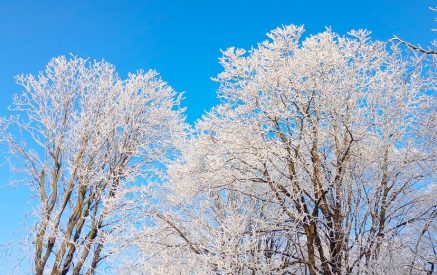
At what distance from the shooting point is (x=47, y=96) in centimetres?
1027

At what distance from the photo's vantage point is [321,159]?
854 cm

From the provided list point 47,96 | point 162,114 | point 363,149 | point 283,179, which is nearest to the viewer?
point 363,149

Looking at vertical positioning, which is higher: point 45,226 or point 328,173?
point 328,173

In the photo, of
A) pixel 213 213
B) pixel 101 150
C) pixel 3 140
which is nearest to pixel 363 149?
pixel 213 213

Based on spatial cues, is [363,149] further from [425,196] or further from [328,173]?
[425,196]

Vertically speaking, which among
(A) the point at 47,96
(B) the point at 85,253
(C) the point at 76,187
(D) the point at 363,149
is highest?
(A) the point at 47,96

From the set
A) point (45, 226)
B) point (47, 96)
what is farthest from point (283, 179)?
point (47, 96)

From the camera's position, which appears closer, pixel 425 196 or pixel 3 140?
pixel 425 196

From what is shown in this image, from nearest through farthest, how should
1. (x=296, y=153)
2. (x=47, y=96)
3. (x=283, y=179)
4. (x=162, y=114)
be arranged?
(x=296, y=153)
(x=283, y=179)
(x=47, y=96)
(x=162, y=114)

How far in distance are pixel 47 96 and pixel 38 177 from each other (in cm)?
199

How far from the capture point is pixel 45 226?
852 cm

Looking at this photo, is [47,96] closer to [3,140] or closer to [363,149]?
[3,140]

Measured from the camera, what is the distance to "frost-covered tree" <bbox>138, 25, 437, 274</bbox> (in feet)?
25.4

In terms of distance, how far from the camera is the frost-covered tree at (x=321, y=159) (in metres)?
7.75
